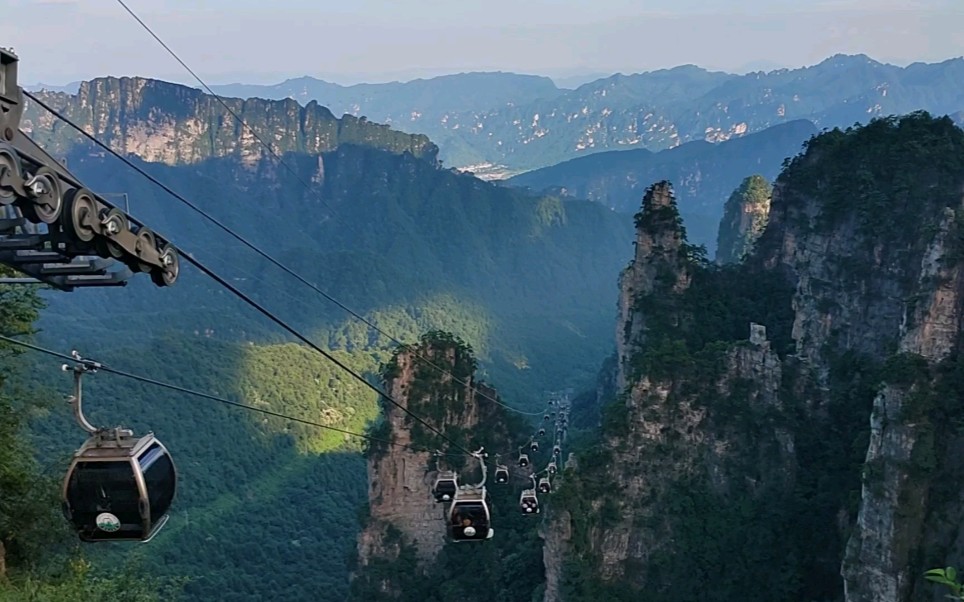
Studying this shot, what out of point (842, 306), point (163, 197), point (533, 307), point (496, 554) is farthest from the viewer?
point (163, 197)

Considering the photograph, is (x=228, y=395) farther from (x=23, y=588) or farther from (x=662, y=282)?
(x=23, y=588)

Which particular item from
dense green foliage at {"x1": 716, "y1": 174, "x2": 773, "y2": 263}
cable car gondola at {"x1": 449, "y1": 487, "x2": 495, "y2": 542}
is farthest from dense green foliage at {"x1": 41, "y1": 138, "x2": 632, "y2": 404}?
cable car gondola at {"x1": 449, "y1": 487, "x2": 495, "y2": 542}

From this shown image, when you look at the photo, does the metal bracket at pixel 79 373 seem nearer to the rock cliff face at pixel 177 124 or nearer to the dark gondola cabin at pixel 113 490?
the dark gondola cabin at pixel 113 490

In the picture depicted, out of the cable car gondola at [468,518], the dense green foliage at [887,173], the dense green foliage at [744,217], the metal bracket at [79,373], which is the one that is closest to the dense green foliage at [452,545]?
the dense green foliage at [887,173]

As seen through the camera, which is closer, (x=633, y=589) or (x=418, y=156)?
(x=633, y=589)

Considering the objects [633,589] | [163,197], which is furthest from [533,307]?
[633,589]

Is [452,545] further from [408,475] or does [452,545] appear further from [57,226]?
[57,226]
